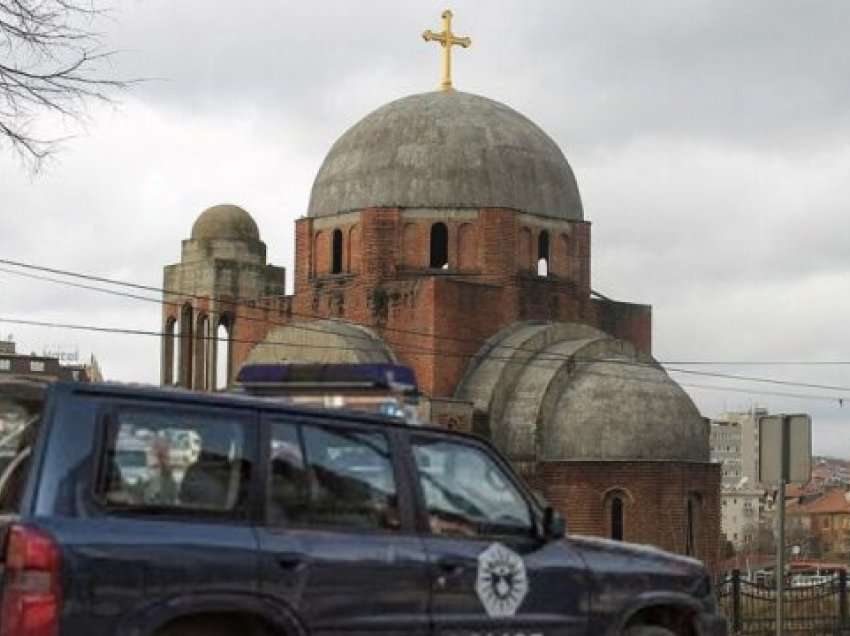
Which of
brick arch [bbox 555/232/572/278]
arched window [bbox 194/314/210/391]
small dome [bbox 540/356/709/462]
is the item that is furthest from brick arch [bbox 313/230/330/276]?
small dome [bbox 540/356/709/462]

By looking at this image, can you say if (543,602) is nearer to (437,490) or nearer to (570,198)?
(437,490)

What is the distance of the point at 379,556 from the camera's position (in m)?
6.48

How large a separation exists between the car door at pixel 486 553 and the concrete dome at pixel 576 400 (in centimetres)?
2347

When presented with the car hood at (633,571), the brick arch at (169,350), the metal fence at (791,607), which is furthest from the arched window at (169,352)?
the car hood at (633,571)

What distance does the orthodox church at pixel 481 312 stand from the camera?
30.8 metres

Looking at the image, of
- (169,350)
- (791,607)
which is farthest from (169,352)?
(791,607)

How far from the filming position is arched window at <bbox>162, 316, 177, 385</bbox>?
3828 centimetres

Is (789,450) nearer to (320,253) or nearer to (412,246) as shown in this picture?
(412,246)

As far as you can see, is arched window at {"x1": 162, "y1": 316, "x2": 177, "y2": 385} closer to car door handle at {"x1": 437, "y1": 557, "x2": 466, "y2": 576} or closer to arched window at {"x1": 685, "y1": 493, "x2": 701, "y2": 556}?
arched window at {"x1": 685, "y1": 493, "x2": 701, "y2": 556}

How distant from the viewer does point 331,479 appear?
6539 mm

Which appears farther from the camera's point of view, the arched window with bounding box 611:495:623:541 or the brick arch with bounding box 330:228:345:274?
the brick arch with bounding box 330:228:345:274

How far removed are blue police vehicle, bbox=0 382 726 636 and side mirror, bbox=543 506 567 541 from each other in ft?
0.04

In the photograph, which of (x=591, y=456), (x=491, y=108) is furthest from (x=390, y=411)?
(x=491, y=108)

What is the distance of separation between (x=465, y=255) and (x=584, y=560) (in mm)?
26558
